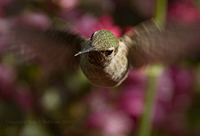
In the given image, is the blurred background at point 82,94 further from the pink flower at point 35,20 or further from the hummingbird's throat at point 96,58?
the hummingbird's throat at point 96,58

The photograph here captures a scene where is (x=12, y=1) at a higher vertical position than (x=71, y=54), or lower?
higher

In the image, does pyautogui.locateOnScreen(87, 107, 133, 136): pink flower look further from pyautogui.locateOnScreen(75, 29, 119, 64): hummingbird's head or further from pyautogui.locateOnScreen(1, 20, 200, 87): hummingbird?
pyautogui.locateOnScreen(75, 29, 119, 64): hummingbird's head

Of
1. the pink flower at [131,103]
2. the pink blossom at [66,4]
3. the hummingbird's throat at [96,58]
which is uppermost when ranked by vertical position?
the pink blossom at [66,4]

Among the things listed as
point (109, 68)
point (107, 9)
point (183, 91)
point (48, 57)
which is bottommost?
point (109, 68)

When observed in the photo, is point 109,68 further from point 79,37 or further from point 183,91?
point 183,91

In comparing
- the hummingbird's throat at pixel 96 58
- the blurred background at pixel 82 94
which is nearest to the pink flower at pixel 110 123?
the blurred background at pixel 82 94

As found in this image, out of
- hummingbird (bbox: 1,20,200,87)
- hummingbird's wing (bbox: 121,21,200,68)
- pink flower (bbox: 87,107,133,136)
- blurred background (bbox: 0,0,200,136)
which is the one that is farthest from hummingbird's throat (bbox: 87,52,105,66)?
pink flower (bbox: 87,107,133,136)

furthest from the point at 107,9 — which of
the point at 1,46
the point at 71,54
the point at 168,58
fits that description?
the point at 168,58

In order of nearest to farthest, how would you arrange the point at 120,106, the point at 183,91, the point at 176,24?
the point at 176,24 → the point at 120,106 → the point at 183,91
